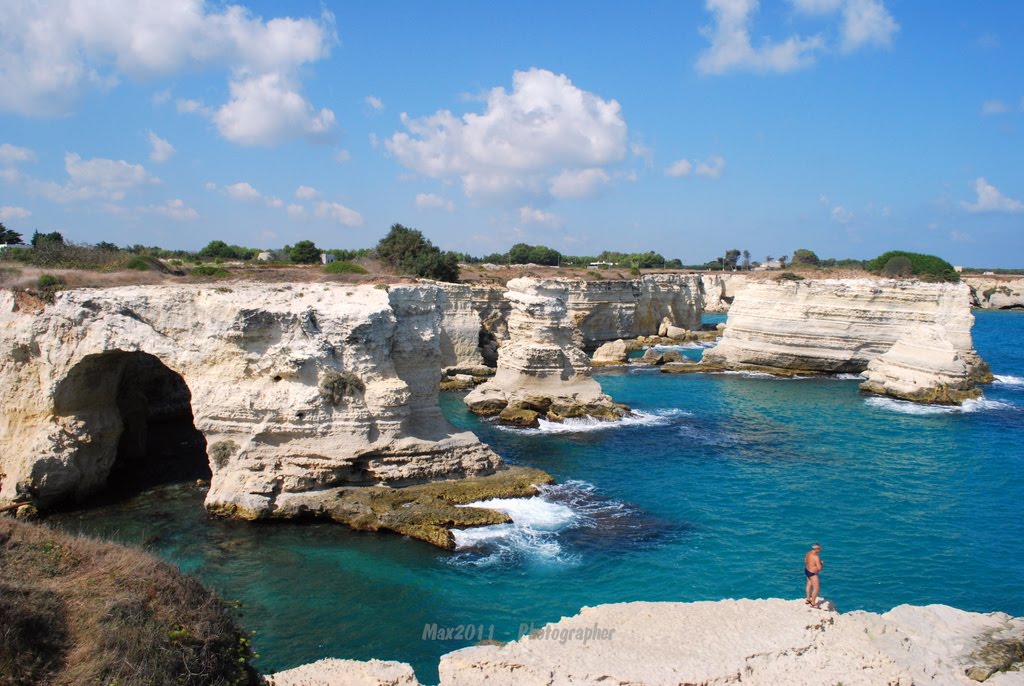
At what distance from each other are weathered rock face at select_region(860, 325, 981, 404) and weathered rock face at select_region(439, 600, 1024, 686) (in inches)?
1016

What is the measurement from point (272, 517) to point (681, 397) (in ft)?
73.6

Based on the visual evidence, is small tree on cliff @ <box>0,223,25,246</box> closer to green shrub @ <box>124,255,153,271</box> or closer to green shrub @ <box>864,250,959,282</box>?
green shrub @ <box>124,255,153,271</box>

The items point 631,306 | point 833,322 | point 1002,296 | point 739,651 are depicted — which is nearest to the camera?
point 739,651

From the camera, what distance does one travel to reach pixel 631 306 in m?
53.6

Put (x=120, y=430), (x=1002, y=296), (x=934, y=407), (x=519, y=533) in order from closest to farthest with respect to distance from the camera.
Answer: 1. (x=519, y=533)
2. (x=120, y=430)
3. (x=934, y=407)
4. (x=1002, y=296)

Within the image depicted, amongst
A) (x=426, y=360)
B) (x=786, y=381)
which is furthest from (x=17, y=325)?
(x=786, y=381)

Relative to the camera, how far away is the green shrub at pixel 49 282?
59.9 ft

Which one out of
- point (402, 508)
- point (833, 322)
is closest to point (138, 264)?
point (402, 508)

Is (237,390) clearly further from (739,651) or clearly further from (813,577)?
(813,577)

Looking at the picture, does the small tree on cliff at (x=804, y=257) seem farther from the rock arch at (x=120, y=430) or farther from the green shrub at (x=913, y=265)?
the rock arch at (x=120, y=430)

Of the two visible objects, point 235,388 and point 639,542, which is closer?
point 639,542

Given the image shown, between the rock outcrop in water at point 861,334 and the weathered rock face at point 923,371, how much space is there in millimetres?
44

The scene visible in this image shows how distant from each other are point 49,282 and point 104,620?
14991mm

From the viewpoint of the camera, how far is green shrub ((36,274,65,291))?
1825 cm
